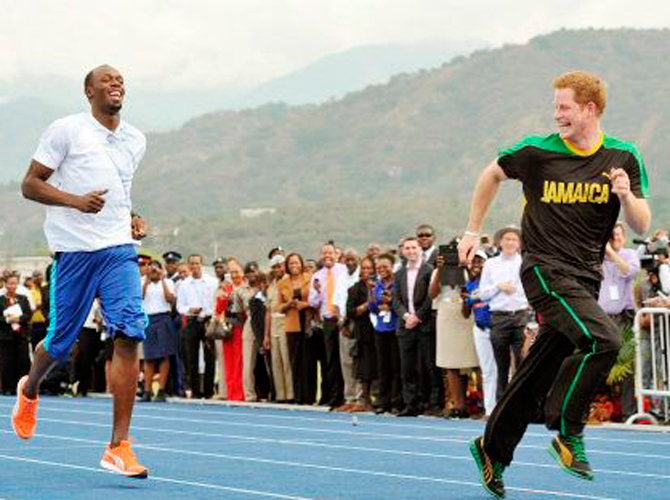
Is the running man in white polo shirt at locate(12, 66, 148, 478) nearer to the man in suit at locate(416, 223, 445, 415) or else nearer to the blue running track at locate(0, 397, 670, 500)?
the blue running track at locate(0, 397, 670, 500)

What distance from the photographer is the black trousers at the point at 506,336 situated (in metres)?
17.9

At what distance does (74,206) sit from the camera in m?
9.88

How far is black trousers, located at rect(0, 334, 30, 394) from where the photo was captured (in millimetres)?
27984

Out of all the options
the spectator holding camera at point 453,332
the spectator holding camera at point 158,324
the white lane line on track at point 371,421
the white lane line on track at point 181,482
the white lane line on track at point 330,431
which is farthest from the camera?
the spectator holding camera at point 158,324

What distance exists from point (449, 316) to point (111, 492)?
9769mm

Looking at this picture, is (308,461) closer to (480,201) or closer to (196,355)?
(480,201)

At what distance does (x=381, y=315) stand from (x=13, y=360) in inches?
382

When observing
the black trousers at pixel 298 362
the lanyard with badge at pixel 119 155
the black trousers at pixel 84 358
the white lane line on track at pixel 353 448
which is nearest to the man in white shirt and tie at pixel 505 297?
the white lane line on track at pixel 353 448

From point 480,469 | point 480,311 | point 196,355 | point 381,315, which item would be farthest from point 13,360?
point 480,469

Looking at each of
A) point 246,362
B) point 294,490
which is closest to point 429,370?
point 246,362

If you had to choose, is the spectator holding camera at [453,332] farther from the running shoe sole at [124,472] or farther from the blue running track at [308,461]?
the running shoe sole at [124,472]

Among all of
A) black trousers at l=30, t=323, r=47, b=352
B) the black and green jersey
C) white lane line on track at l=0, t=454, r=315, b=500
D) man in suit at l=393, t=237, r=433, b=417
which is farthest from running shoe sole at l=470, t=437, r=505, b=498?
black trousers at l=30, t=323, r=47, b=352

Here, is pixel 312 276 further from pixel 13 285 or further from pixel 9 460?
pixel 9 460

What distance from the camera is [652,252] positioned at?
17016 mm
